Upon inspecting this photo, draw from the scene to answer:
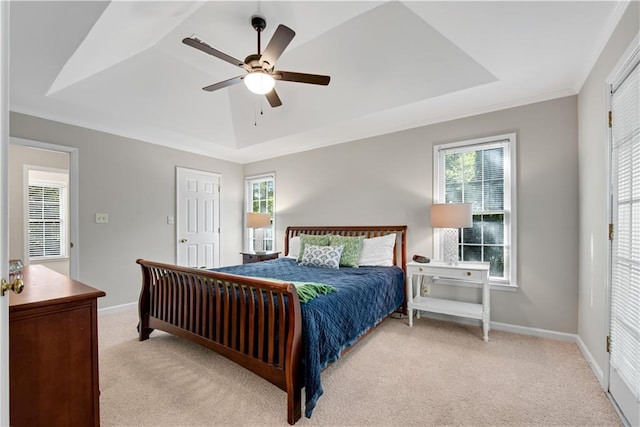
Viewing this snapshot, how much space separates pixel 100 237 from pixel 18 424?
3.17 m

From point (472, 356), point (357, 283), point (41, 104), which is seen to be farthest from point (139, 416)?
point (41, 104)

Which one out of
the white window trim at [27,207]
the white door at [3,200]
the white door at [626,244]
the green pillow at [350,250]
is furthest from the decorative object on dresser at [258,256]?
the white door at [626,244]

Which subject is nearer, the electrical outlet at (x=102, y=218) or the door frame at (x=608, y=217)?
the door frame at (x=608, y=217)

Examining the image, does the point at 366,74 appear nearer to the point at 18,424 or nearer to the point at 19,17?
the point at 19,17

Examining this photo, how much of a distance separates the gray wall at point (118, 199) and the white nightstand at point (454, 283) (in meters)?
3.84

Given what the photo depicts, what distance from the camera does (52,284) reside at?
5.37 feet

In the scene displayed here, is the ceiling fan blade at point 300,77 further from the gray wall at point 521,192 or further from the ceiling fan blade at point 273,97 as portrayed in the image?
the gray wall at point 521,192

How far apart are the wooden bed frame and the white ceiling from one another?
204cm

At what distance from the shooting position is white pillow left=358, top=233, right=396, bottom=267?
12.1 feet

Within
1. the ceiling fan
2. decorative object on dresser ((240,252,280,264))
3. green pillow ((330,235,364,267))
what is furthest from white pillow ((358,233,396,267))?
the ceiling fan

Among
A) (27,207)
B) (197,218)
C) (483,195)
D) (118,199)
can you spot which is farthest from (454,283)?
(27,207)

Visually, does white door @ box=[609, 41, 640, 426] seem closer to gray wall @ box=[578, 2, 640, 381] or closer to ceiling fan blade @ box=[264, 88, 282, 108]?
gray wall @ box=[578, 2, 640, 381]

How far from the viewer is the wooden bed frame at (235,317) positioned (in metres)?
1.84

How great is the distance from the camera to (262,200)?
5730mm
